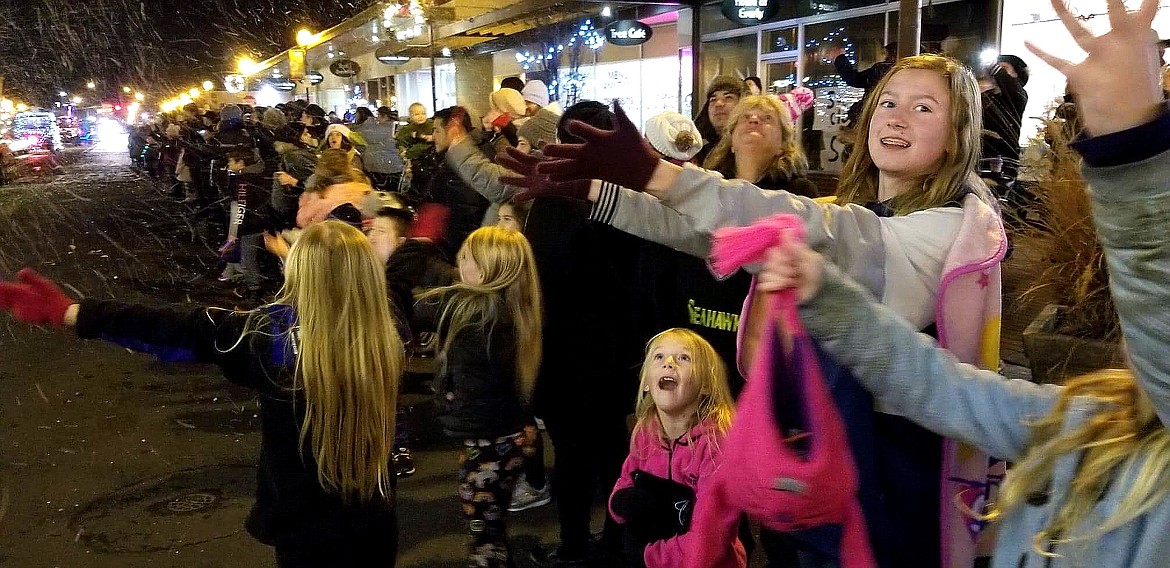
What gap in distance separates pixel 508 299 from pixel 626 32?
11742mm

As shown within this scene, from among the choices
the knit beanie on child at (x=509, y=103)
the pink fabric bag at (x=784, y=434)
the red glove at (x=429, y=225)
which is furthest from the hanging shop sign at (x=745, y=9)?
the pink fabric bag at (x=784, y=434)

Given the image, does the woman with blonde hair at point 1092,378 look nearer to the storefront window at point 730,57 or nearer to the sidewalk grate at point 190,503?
the sidewalk grate at point 190,503

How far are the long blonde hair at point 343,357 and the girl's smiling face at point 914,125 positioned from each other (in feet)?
5.39

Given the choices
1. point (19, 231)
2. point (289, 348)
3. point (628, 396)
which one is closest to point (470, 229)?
point (628, 396)

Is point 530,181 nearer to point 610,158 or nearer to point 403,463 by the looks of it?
point 610,158

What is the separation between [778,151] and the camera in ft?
11.1

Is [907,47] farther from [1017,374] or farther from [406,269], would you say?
[406,269]

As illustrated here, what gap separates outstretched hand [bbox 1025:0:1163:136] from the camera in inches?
41.5

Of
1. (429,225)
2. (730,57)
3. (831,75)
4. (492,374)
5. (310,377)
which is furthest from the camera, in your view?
(730,57)

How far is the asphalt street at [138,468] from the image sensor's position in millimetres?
4078

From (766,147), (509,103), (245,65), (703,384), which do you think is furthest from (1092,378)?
(245,65)

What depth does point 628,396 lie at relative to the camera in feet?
12.4

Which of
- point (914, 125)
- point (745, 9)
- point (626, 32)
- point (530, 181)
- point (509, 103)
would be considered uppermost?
point (626, 32)

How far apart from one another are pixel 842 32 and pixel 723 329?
11.0 metres
